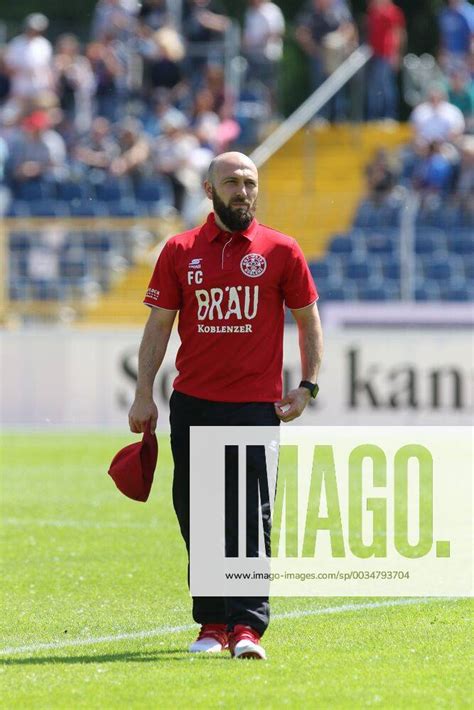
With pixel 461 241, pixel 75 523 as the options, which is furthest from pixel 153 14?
pixel 75 523

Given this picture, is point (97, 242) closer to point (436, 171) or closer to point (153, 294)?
point (436, 171)

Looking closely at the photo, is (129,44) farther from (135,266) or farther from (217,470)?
(217,470)

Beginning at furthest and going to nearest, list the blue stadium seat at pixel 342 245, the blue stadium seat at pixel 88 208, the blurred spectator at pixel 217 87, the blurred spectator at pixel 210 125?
the blurred spectator at pixel 217 87 < the blurred spectator at pixel 210 125 < the blue stadium seat at pixel 88 208 < the blue stadium seat at pixel 342 245

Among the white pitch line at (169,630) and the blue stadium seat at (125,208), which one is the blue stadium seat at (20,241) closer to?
the blue stadium seat at (125,208)

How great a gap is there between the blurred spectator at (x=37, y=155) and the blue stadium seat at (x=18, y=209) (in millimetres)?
352

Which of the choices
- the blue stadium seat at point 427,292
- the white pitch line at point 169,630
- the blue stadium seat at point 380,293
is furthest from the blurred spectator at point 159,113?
the white pitch line at point 169,630

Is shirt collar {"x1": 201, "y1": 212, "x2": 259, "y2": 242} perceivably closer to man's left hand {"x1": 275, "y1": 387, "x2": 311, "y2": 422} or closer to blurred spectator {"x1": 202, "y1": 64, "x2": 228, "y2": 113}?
man's left hand {"x1": 275, "y1": 387, "x2": 311, "y2": 422}

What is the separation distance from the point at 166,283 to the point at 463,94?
17.2 m

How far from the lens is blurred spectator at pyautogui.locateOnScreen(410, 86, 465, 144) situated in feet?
73.4

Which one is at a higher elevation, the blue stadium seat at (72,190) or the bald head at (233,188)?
the blue stadium seat at (72,190)

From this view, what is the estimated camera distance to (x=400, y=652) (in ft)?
21.8

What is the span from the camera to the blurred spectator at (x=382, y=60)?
24141 millimetres

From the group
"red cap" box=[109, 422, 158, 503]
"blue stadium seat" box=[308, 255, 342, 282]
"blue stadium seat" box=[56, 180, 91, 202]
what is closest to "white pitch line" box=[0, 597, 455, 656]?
"red cap" box=[109, 422, 158, 503]

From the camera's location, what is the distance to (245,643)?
6.45m
